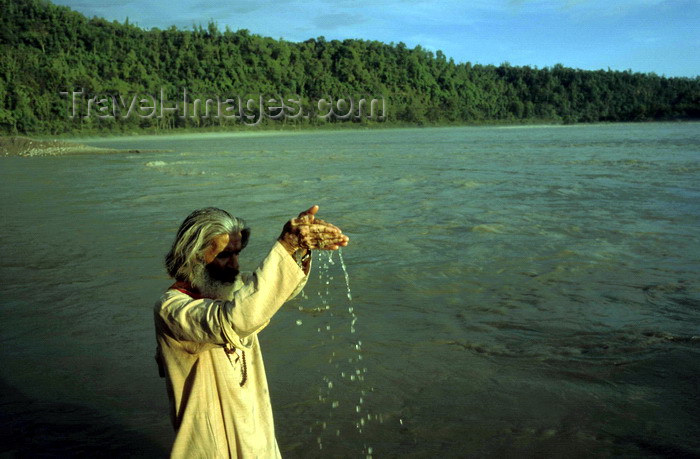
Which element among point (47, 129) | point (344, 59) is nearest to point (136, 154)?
point (47, 129)

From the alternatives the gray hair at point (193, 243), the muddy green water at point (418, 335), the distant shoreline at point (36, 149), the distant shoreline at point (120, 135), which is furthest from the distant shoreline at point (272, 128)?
the gray hair at point (193, 243)

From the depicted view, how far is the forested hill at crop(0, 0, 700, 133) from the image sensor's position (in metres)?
80.3

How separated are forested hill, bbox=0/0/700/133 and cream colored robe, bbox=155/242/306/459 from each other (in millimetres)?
73176

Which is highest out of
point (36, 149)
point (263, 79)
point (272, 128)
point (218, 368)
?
point (263, 79)

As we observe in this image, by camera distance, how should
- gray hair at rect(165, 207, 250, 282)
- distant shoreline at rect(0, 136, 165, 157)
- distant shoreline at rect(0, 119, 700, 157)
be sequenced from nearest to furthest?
gray hair at rect(165, 207, 250, 282) < distant shoreline at rect(0, 136, 165, 157) < distant shoreline at rect(0, 119, 700, 157)

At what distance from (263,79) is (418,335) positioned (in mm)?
112618

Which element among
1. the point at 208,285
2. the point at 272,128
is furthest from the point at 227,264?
the point at 272,128

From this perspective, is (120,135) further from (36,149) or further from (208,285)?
(208,285)

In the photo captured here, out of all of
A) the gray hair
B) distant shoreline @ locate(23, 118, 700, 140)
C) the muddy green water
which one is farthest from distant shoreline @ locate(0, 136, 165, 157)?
distant shoreline @ locate(23, 118, 700, 140)

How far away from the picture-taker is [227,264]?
231 cm

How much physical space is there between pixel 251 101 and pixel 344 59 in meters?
30.4

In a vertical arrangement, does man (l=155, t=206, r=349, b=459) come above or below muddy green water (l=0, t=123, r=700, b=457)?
above

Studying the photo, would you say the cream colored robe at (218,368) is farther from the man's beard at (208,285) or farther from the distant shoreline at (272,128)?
the distant shoreline at (272,128)

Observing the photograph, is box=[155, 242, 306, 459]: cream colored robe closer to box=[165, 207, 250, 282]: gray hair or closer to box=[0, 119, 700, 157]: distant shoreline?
box=[165, 207, 250, 282]: gray hair
